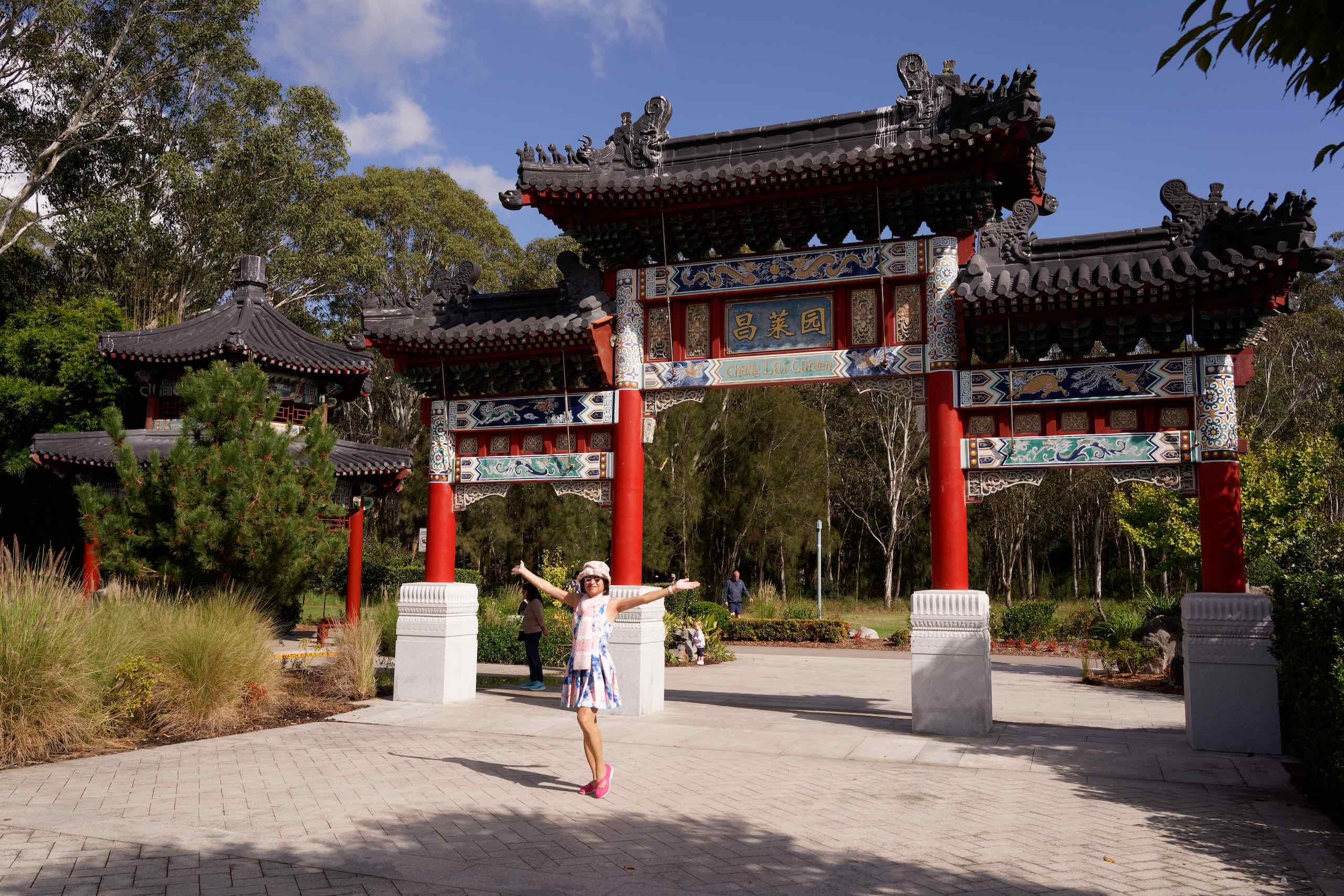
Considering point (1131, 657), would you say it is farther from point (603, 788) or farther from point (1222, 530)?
point (603, 788)

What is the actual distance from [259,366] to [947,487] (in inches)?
573

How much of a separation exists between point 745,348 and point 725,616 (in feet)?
43.4

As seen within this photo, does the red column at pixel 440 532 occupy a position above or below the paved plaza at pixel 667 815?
above

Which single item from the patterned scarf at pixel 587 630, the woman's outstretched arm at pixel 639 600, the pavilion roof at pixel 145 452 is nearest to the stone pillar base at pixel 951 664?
the woman's outstretched arm at pixel 639 600

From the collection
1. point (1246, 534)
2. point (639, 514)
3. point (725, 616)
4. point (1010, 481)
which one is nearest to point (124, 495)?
point (639, 514)

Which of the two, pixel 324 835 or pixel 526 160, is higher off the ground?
pixel 526 160

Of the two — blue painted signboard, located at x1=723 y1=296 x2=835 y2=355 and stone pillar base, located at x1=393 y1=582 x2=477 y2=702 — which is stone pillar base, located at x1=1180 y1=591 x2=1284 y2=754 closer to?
blue painted signboard, located at x1=723 y1=296 x2=835 y2=355

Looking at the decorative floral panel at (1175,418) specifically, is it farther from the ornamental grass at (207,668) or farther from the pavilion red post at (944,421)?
the ornamental grass at (207,668)

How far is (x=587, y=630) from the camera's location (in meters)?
6.62

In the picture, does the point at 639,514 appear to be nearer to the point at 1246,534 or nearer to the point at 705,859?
the point at 705,859

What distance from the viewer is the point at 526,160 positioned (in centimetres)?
1120

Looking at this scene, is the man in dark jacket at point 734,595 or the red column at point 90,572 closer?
the red column at point 90,572

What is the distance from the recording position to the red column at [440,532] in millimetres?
11812

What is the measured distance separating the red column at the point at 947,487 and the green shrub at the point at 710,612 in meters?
11.7
